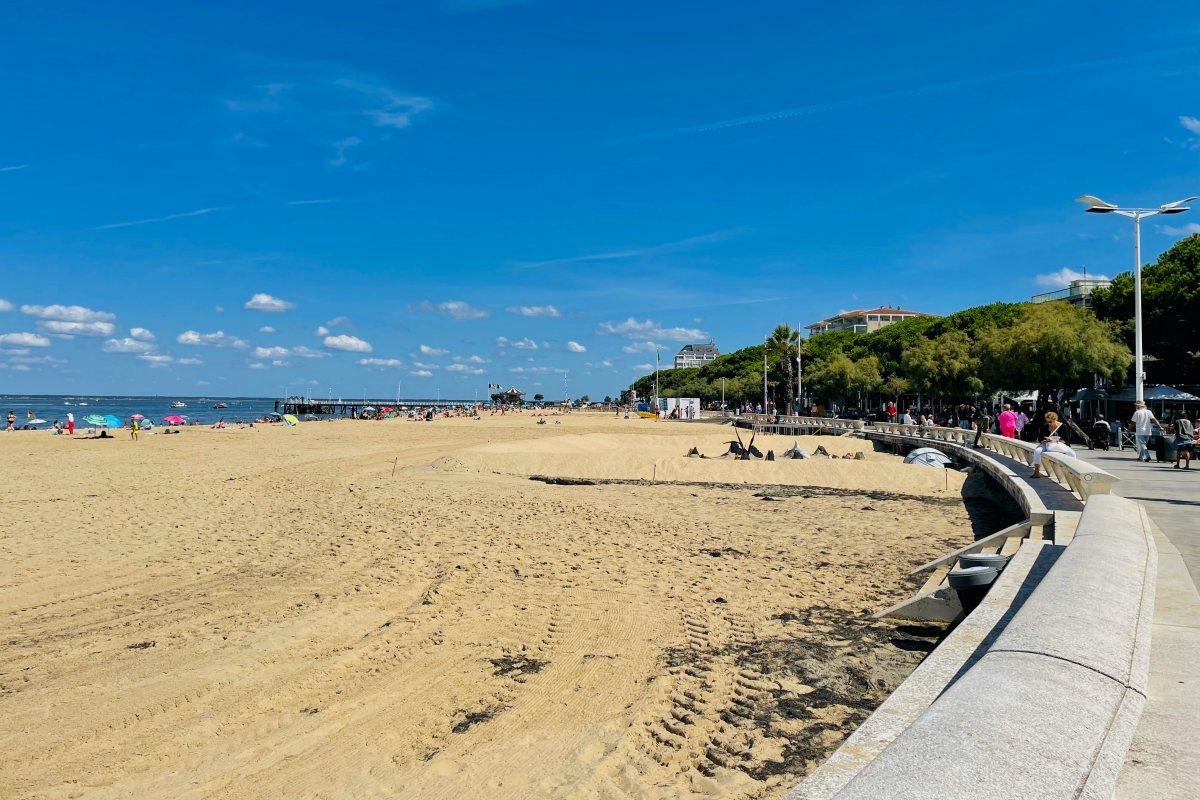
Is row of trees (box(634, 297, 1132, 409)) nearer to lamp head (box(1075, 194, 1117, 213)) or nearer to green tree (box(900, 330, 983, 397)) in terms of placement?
green tree (box(900, 330, 983, 397))

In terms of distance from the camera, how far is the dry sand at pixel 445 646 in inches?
175

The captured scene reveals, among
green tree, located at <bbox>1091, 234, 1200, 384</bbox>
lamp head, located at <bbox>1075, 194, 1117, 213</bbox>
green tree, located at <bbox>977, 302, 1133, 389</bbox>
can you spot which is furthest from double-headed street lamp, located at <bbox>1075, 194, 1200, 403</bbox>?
green tree, located at <bbox>1091, 234, 1200, 384</bbox>

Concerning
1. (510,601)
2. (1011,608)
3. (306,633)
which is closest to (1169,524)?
(1011,608)

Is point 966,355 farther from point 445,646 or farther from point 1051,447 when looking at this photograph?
point 445,646

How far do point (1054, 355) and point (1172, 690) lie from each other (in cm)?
3244

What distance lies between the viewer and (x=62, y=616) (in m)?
7.76

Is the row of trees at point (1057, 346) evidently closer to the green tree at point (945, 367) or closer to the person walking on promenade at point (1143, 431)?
the green tree at point (945, 367)

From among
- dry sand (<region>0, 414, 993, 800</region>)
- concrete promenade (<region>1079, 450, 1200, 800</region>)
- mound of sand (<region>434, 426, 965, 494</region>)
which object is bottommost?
dry sand (<region>0, 414, 993, 800</region>)

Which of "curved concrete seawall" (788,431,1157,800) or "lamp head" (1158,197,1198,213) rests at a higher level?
"lamp head" (1158,197,1198,213)

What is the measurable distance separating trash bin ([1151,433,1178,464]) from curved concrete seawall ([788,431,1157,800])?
15.4 metres

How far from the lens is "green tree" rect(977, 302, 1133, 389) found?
30922mm

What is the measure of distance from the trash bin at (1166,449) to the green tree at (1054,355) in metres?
15.2

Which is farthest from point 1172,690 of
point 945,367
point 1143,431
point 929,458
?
point 945,367

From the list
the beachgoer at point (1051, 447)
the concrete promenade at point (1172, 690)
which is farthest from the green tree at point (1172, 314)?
the concrete promenade at point (1172, 690)
